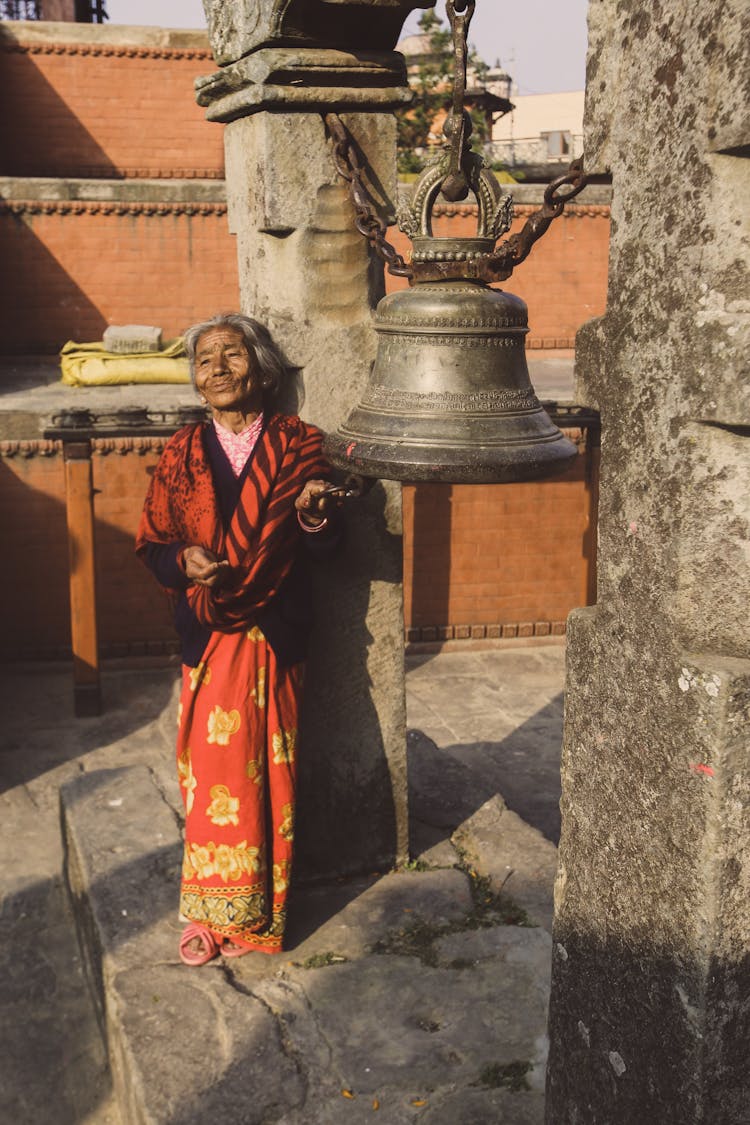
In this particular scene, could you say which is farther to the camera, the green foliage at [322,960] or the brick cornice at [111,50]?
the brick cornice at [111,50]

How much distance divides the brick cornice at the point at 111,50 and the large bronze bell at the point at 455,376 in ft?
45.4

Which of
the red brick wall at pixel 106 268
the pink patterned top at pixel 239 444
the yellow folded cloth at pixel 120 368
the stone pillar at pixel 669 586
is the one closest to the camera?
the stone pillar at pixel 669 586

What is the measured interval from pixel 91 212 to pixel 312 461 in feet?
36.0

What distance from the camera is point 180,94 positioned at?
1510 cm

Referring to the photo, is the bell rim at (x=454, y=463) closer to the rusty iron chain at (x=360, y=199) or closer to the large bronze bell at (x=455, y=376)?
the large bronze bell at (x=455, y=376)

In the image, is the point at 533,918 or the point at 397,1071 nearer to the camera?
the point at 397,1071

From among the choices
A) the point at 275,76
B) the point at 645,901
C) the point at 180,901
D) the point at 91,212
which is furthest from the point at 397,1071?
the point at 91,212

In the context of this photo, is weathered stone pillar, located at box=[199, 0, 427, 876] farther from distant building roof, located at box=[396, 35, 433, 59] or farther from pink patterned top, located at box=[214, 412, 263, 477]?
distant building roof, located at box=[396, 35, 433, 59]

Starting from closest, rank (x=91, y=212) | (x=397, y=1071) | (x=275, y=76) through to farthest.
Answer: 1. (x=397, y=1071)
2. (x=275, y=76)
3. (x=91, y=212)

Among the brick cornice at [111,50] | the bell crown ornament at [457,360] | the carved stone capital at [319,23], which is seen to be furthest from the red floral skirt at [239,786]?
the brick cornice at [111,50]

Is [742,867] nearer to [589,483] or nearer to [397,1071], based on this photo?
[397,1071]

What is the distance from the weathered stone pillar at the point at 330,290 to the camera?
3.53 meters

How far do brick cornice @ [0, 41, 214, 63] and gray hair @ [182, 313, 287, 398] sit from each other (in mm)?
12788

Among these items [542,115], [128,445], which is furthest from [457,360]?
[542,115]
